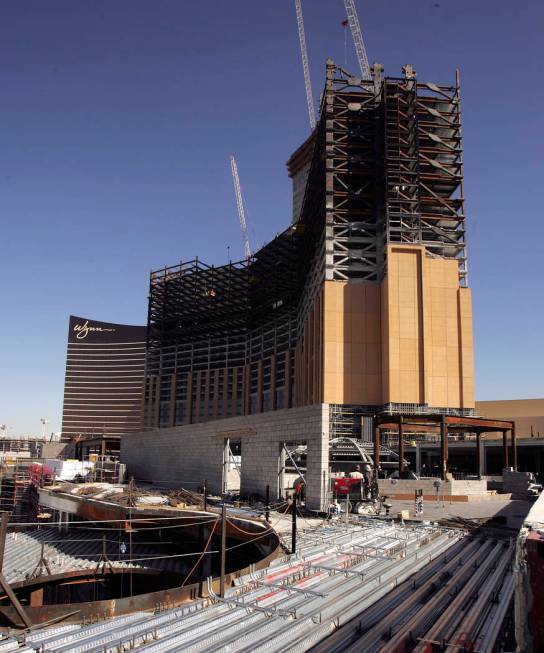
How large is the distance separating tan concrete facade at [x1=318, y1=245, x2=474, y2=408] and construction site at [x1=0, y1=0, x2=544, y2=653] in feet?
0.83

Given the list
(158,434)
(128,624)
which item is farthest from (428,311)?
(128,624)

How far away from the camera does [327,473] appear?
125ft

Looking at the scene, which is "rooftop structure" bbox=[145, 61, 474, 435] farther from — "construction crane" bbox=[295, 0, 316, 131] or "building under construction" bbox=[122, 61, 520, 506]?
"construction crane" bbox=[295, 0, 316, 131]

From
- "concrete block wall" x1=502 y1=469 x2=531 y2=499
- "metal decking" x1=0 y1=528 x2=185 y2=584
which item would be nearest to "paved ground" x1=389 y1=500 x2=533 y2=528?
"concrete block wall" x1=502 y1=469 x2=531 y2=499

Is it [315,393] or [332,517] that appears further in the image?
[315,393]

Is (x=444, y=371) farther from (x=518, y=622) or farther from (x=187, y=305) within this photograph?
(x=187, y=305)

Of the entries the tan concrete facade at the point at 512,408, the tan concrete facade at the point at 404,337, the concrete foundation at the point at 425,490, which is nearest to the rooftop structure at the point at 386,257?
the tan concrete facade at the point at 404,337

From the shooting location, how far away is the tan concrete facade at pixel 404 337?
65.2 metres

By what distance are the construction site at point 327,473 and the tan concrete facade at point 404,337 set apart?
25cm

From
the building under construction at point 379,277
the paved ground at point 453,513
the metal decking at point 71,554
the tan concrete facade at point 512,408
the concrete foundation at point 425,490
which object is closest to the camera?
the paved ground at point 453,513

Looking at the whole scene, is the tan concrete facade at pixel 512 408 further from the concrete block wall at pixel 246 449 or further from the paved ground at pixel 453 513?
the paved ground at pixel 453 513

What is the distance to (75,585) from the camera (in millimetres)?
34469

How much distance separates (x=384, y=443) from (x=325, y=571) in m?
57.2

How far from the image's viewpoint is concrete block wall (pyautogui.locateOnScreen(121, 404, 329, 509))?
3912cm
